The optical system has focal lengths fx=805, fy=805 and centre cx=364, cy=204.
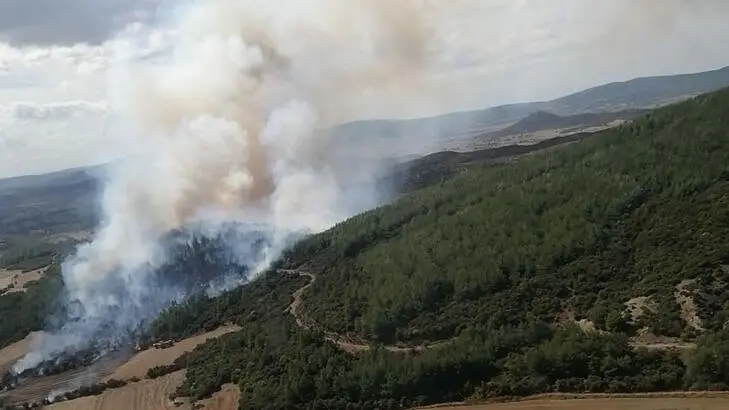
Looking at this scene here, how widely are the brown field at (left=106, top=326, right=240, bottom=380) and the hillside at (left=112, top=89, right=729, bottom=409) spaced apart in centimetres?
267

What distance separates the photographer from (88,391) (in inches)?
3046

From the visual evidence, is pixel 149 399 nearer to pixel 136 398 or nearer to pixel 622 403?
pixel 136 398

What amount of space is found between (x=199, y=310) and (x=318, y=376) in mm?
35807

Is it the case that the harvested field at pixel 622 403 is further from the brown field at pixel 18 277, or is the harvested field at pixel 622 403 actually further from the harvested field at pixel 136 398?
the brown field at pixel 18 277

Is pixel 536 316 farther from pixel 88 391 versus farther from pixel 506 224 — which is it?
pixel 88 391

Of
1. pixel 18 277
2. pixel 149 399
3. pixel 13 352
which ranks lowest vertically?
pixel 149 399

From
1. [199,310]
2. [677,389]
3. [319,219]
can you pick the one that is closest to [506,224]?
[677,389]

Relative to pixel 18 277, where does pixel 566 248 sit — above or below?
above

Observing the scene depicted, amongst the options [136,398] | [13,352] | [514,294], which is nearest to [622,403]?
[514,294]

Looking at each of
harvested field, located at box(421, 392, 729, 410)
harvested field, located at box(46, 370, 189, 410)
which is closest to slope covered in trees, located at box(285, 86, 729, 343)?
harvested field, located at box(421, 392, 729, 410)

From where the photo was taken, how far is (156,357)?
86.5 m

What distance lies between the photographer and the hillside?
5947cm

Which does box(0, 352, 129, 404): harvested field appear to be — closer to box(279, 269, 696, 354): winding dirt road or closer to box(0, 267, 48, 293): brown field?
box(279, 269, 696, 354): winding dirt road

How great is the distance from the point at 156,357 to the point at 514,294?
3932 centimetres
